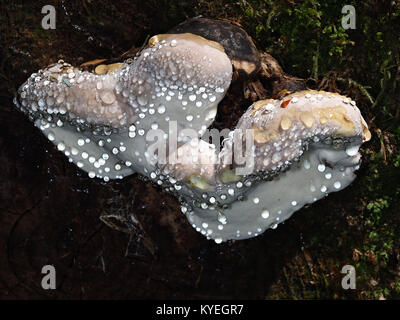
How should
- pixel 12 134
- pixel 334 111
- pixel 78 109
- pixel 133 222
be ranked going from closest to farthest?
1. pixel 334 111
2. pixel 78 109
3. pixel 12 134
4. pixel 133 222

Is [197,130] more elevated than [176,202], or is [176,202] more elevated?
[197,130]

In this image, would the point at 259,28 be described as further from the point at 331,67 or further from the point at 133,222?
the point at 133,222

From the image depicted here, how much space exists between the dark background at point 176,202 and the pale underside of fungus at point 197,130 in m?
0.24

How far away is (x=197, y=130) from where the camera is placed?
212 cm

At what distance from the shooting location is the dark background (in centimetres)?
226

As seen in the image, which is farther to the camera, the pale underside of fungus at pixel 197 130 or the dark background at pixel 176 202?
the dark background at pixel 176 202

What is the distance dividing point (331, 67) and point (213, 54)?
2.60 ft

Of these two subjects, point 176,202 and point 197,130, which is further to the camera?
point 176,202

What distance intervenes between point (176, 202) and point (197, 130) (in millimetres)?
590

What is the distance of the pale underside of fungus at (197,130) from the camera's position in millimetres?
1940

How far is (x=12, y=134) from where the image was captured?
93.9 inches

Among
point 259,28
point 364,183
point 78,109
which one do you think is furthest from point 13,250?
point 364,183

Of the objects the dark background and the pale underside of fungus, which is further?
the dark background

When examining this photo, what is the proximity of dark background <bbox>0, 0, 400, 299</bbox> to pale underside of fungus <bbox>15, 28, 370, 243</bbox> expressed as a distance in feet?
0.80
